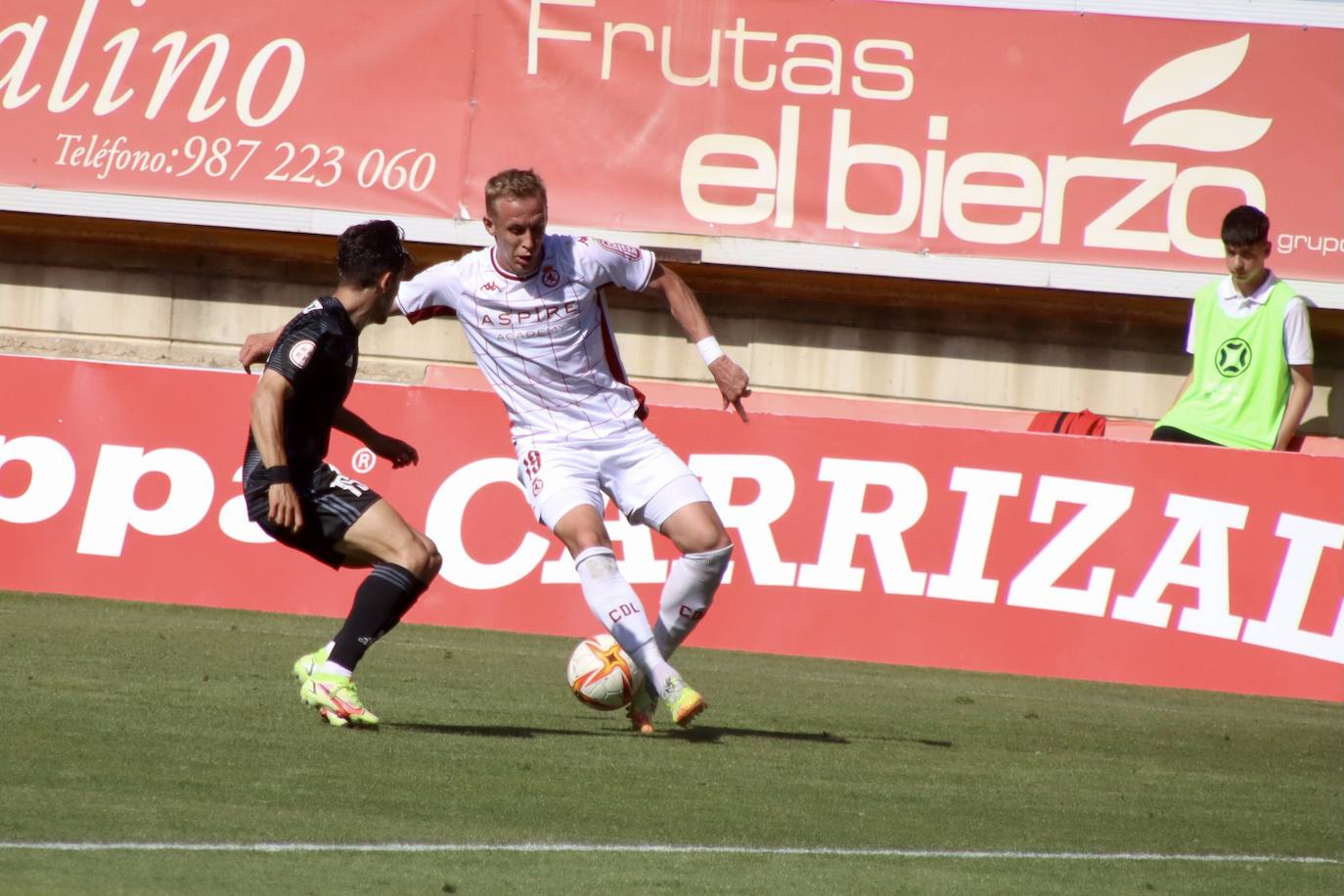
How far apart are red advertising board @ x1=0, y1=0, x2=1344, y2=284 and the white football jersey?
25.9ft

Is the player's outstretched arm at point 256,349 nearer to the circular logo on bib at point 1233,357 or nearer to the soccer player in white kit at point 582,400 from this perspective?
the soccer player in white kit at point 582,400

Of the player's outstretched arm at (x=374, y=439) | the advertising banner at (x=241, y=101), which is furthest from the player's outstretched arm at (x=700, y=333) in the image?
the advertising banner at (x=241, y=101)

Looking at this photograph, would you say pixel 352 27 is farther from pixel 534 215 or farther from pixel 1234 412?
pixel 534 215

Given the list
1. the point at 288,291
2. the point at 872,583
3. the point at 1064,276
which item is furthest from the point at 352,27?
the point at 872,583

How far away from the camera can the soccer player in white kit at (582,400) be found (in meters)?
7.55

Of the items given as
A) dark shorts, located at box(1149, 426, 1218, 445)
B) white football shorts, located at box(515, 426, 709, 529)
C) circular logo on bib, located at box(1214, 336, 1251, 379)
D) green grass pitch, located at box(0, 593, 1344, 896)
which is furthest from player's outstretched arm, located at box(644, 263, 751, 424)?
circular logo on bib, located at box(1214, 336, 1251, 379)

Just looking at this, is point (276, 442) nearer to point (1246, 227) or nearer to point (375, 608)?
point (375, 608)

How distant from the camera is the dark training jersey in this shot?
23.4 ft

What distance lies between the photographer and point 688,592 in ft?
25.1

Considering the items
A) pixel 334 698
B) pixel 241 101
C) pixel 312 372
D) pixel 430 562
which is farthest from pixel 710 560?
pixel 241 101

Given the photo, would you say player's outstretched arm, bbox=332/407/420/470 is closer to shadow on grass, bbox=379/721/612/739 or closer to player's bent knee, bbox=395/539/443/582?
player's bent knee, bbox=395/539/443/582

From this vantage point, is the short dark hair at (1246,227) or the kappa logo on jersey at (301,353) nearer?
the kappa logo on jersey at (301,353)

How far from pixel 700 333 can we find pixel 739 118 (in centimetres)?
827

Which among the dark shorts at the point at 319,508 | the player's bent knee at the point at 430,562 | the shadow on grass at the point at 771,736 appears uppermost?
the dark shorts at the point at 319,508
